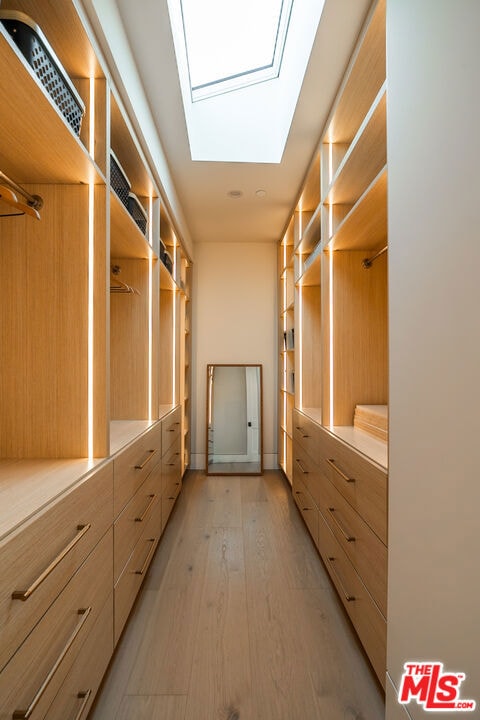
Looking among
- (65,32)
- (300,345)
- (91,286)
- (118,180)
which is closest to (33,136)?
(65,32)

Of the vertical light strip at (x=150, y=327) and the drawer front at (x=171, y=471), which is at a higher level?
the vertical light strip at (x=150, y=327)

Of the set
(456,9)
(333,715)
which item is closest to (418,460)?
(333,715)

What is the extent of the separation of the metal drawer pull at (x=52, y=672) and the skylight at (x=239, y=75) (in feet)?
7.63

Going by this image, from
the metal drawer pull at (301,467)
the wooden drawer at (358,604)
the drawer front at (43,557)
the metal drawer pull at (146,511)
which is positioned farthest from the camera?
the metal drawer pull at (301,467)

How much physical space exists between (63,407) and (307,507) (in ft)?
5.76

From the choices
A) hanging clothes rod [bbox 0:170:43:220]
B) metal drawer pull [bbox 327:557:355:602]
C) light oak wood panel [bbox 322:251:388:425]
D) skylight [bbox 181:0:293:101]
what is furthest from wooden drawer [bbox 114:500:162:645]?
skylight [bbox 181:0:293:101]

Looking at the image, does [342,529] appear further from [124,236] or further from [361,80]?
[361,80]

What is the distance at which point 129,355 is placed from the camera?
230 cm

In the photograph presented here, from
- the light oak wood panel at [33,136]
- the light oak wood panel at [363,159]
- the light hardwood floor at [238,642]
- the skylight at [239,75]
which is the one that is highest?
the skylight at [239,75]

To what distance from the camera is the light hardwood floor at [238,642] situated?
1.22 metres

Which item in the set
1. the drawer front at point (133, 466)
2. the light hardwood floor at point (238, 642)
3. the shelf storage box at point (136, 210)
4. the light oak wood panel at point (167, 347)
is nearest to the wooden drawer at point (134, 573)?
the light hardwood floor at point (238, 642)

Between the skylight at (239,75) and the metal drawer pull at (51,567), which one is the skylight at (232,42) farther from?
the metal drawer pull at (51,567)

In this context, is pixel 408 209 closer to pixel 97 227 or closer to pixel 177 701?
pixel 97 227

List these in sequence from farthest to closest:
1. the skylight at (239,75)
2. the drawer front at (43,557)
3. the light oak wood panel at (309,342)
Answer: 1. the light oak wood panel at (309,342)
2. the skylight at (239,75)
3. the drawer front at (43,557)
